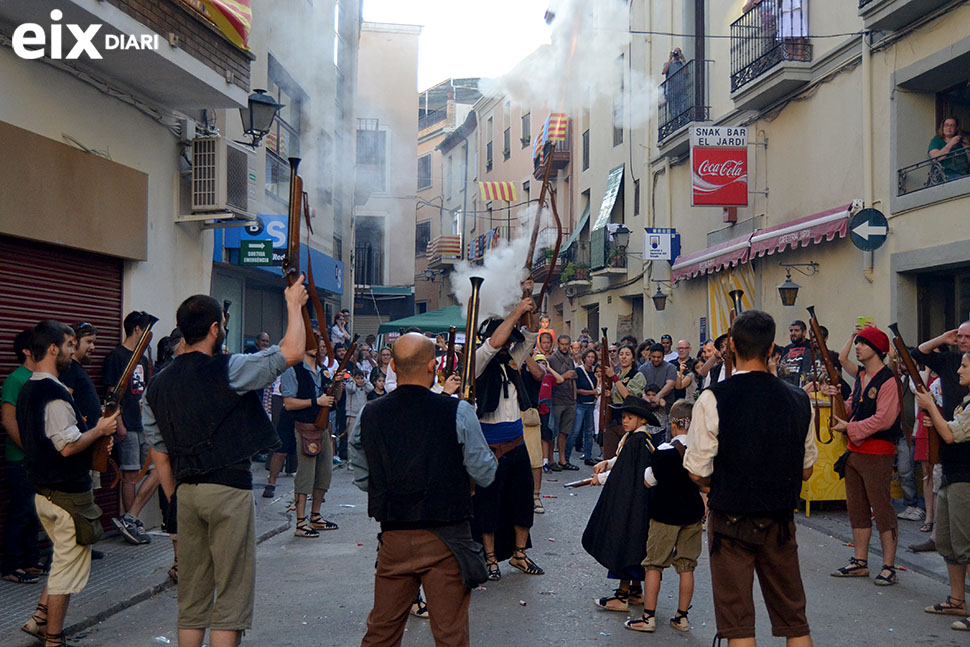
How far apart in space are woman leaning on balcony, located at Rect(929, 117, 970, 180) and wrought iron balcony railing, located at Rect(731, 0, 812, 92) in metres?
3.24

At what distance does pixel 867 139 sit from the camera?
12.0 metres

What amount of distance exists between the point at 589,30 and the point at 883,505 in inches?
567

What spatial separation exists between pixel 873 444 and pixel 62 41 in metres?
6.76

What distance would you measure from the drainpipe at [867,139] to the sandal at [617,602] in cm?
761

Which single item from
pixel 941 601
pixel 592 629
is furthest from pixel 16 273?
pixel 941 601

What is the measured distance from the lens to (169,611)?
239 inches

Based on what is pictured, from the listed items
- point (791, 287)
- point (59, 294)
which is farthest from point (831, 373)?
point (791, 287)

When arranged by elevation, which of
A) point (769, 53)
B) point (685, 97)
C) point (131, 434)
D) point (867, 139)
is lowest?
point (131, 434)

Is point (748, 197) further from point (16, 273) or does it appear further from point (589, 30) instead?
point (16, 273)

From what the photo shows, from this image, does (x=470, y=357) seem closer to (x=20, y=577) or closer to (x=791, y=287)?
(x=20, y=577)

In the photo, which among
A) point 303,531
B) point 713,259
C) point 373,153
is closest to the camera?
point 303,531

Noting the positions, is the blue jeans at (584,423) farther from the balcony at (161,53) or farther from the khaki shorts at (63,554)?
the khaki shorts at (63,554)

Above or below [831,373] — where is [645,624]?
below

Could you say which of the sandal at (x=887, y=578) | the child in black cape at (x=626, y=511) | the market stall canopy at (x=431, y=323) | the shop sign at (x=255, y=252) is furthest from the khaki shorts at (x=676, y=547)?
the market stall canopy at (x=431, y=323)
